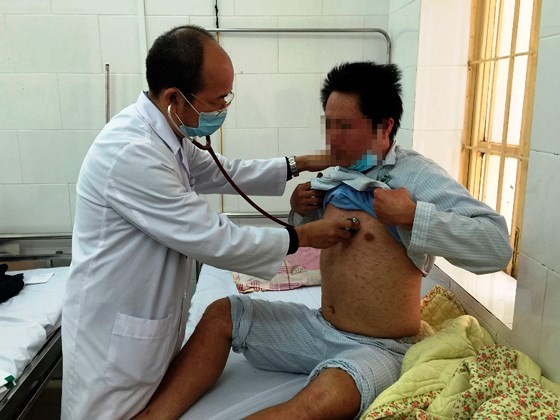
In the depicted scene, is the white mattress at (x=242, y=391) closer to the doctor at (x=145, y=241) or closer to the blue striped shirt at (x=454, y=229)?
the doctor at (x=145, y=241)

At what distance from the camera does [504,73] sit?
1.97 metres

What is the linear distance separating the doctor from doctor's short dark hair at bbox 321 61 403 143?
32cm

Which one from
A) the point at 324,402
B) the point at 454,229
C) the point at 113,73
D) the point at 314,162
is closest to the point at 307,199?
the point at 314,162

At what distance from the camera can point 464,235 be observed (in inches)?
49.0

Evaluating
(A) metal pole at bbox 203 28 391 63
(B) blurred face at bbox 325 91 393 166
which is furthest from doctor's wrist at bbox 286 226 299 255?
(A) metal pole at bbox 203 28 391 63

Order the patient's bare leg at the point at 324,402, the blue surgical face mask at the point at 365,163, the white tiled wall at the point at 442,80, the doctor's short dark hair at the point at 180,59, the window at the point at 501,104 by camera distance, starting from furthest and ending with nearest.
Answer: the white tiled wall at the point at 442,80
the window at the point at 501,104
the blue surgical face mask at the point at 365,163
the doctor's short dark hair at the point at 180,59
the patient's bare leg at the point at 324,402

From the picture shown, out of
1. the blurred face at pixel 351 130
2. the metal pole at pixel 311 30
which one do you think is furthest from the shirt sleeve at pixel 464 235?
the metal pole at pixel 311 30

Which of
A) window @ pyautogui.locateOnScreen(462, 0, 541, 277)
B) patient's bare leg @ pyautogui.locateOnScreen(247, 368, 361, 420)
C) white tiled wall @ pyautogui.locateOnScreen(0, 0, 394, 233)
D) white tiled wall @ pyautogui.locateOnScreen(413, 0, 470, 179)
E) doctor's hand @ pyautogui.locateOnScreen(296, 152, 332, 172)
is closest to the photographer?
patient's bare leg @ pyautogui.locateOnScreen(247, 368, 361, 420)

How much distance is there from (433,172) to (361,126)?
24cm

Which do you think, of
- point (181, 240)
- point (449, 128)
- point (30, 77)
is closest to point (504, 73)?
point (449, 128)

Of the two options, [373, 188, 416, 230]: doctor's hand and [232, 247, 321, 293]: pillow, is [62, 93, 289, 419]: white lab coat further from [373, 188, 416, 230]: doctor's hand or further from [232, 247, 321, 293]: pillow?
[232, 247, 321, 293]: pillow

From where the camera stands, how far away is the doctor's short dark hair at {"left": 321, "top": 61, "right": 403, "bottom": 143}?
1.42m

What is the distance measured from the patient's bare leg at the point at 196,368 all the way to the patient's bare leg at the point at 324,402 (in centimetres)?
22

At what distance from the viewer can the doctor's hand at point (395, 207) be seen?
126 centimetres
